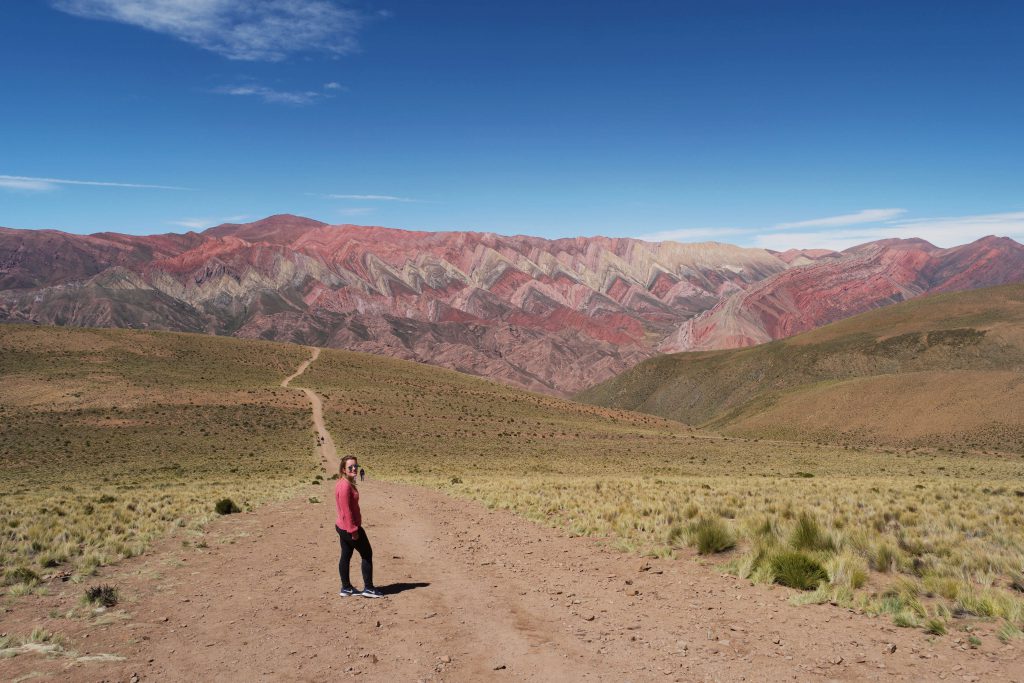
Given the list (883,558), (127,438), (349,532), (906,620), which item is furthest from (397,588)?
(127,438)

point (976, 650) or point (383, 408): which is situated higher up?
point (976, 650)

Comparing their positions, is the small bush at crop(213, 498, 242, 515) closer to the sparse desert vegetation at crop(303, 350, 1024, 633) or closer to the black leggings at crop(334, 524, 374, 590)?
the sparse desert vegetation at crop(303, 350, 1024, 633)

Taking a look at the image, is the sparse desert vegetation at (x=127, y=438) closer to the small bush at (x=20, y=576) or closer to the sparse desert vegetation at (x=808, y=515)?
the small bush at (x=20, y=576)

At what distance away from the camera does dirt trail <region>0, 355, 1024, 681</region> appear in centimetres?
705

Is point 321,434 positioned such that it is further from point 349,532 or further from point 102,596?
point 349,532

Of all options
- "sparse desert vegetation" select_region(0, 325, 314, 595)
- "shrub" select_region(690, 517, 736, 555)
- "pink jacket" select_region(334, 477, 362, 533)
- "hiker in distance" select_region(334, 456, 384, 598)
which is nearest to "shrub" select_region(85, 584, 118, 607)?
"sparse desert vegetation" select_region(0, 325, 314, 595)

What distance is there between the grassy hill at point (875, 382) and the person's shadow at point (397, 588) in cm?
7020

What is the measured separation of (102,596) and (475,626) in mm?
6287

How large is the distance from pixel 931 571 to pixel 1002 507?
794cm

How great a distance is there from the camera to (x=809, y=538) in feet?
38.1

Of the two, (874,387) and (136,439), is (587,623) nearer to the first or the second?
(136,439)

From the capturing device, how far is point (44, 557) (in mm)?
12242

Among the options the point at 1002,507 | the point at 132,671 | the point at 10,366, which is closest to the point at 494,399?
the point at 10,366

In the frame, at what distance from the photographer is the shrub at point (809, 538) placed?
11.4 m
